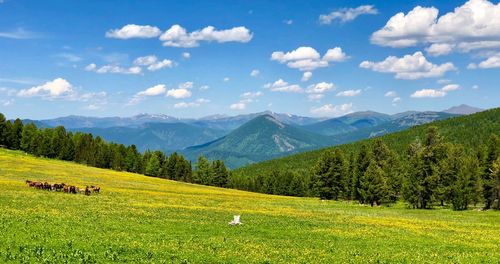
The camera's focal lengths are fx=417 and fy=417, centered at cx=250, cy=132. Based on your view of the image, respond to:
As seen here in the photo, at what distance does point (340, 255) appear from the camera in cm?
2625

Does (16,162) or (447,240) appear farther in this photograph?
(16,162)

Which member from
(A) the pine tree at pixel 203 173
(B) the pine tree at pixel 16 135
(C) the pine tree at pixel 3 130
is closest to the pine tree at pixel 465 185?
(A) the pine tree at pixel 203 173

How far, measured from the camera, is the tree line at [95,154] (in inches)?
5773

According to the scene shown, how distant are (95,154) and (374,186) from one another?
4255 inches

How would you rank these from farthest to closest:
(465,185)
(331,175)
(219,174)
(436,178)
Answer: (219,174)
(331,175)
(436,178)
(465,185)

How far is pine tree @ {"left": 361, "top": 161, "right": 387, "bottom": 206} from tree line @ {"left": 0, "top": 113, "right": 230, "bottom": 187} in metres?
90.7

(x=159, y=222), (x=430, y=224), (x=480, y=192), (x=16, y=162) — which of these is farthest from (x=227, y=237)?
(x=16, y=162)

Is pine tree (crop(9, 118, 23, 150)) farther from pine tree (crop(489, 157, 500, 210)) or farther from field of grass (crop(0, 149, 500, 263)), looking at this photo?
pine tree (crop(489, 157, 500, 210))

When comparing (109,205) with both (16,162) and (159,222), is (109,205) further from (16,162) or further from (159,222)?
(16,162)

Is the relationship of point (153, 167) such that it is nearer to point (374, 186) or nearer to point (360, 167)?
point (360, 167)

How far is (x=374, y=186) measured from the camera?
83312mm

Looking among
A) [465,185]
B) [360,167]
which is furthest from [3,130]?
[465,185]

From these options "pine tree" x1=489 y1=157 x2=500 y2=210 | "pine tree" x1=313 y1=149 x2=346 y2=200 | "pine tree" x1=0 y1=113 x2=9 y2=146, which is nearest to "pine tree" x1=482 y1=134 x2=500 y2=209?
"pine tree" x1=489 y1=157 x2=500 y2=210

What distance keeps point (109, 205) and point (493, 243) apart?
125ft
